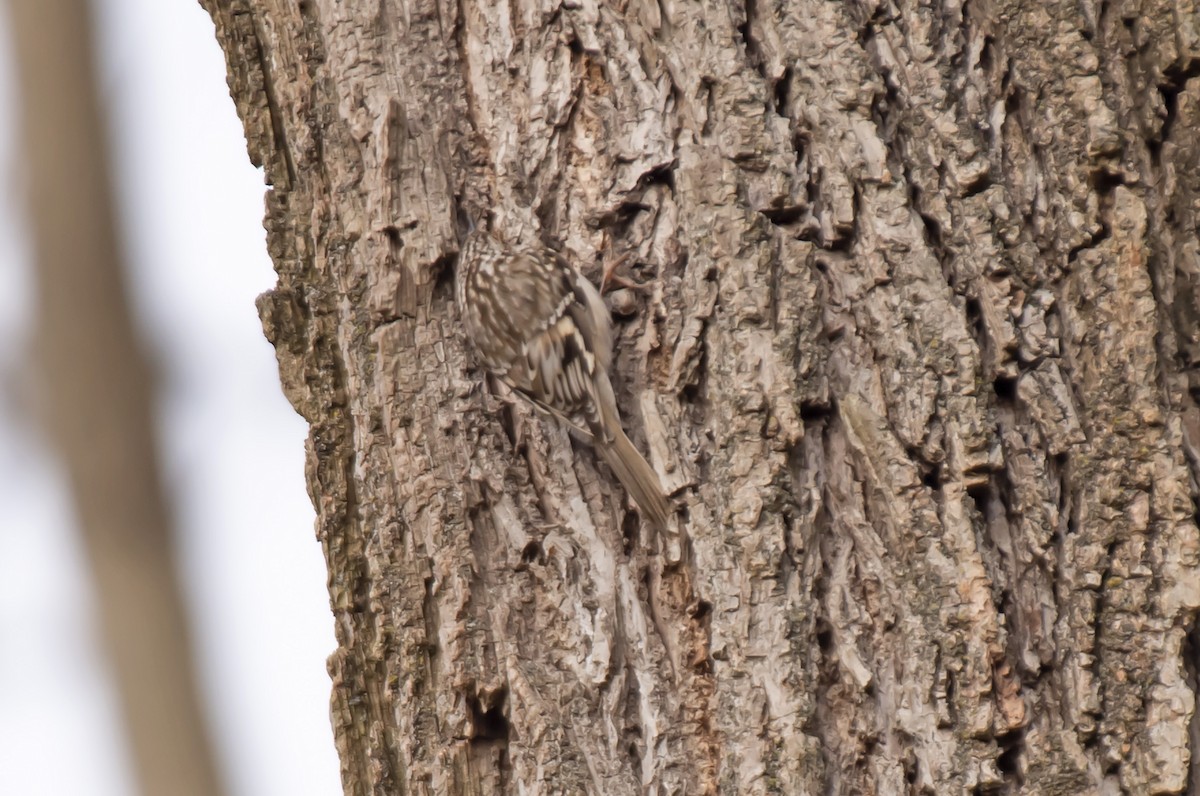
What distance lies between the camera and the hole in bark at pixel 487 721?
1.87 m

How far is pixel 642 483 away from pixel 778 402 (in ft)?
0.82

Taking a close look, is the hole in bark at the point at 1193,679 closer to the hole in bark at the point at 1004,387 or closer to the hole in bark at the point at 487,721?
the hole in bark at the point at 1004,387

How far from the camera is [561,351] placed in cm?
256

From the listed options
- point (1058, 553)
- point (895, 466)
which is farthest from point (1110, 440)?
point (895, 466)

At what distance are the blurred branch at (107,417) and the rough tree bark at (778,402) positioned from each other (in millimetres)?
766

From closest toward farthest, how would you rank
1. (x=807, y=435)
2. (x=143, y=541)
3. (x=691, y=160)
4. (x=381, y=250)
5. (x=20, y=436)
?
(x=807, y=435), (x=691, y=160), (x=381, y=250), (x=143, y=541), (x=20, y=436)

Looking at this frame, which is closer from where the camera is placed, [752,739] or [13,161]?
[752,739]

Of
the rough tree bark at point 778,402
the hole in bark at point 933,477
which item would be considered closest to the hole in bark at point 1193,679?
the rough tree bark at point 778,402

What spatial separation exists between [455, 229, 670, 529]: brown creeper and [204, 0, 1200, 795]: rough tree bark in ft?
0.14

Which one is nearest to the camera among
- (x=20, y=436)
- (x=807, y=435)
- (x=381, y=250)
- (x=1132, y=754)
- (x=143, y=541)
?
(x=1132, y=754)

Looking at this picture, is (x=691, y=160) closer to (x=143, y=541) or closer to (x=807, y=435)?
(x=807, y=435)

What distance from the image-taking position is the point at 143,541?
2623 millimetres

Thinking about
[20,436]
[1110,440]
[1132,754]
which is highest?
[20,436]

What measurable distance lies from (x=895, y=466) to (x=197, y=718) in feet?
6.18
